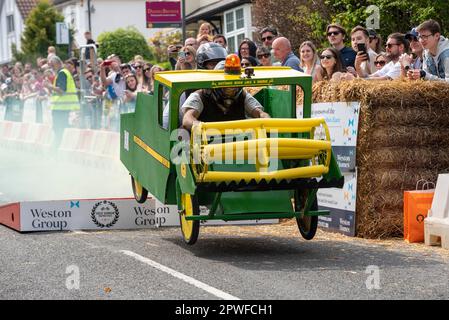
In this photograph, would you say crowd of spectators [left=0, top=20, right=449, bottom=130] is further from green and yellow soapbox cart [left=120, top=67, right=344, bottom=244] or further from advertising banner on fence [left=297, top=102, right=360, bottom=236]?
green and yellow soapbox cart [left=120, top=67, right=344, bottom=244]

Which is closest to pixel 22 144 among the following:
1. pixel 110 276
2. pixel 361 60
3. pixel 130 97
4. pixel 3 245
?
pixel 130 97

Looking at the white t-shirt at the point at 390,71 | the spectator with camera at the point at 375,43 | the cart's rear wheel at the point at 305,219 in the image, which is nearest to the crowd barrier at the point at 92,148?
the spectator with camera at the point at 375,43

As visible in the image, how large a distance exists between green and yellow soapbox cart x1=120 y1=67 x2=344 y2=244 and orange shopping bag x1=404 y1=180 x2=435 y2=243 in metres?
1.25

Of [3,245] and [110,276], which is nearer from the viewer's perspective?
[110,276]

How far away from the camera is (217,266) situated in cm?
995

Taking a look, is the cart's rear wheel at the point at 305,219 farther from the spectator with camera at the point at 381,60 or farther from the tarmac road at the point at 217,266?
the spectator with camera at the point at 381,60

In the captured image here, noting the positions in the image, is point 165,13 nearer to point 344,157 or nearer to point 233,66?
point 344,157

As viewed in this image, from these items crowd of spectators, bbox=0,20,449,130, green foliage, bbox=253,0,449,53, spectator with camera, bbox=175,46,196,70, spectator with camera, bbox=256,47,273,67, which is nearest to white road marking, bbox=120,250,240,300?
crowd of spectators, bbox=0,20,449,130

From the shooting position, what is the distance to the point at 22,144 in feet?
96.6

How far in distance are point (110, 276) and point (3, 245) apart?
8.09ft

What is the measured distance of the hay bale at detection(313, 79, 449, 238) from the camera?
1237 cm

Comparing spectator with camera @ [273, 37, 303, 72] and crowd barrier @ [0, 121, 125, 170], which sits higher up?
spectator with camera @ [273, 37, 303, 72]
